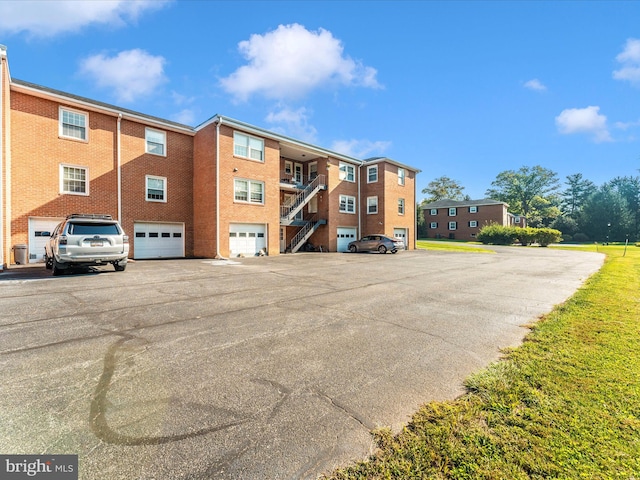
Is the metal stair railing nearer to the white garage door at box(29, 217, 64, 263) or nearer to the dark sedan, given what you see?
the dark sedan

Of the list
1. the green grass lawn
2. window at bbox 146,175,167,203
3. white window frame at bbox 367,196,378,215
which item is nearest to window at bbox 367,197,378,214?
white window frame at bbox 367,196,378,215

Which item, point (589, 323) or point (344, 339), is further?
point (589, 323)

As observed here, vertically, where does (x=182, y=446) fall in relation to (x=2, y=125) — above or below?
below

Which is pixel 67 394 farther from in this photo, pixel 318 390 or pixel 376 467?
pixel 376 467

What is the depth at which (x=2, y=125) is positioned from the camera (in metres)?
11.7

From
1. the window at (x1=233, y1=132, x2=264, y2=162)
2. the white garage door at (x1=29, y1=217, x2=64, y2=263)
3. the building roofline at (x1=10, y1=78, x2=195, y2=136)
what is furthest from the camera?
the window at (x1=233, y1=132, x2=264, y2=162)

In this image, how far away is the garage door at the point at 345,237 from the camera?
2592 centimetres

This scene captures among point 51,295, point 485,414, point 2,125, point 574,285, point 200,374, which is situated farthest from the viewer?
point 2,125

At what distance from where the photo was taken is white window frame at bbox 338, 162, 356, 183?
2631cm

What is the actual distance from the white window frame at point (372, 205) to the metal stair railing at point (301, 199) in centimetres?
548

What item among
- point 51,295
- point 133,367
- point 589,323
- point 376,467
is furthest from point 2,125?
point 589,323

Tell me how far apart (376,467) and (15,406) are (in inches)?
127

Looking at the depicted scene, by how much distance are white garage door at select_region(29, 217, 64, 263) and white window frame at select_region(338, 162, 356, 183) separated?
19.8 m

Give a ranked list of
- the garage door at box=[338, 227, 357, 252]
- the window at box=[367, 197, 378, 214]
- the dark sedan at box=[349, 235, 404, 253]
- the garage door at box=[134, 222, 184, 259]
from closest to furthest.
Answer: the garage door at box=[134, 222, 184, 259] < the dark sedan at box=[349, 235, 404, 253] < the garage door at box=[338, 227, 357, 252] < the window at box=[367, 197, 378, 214]
